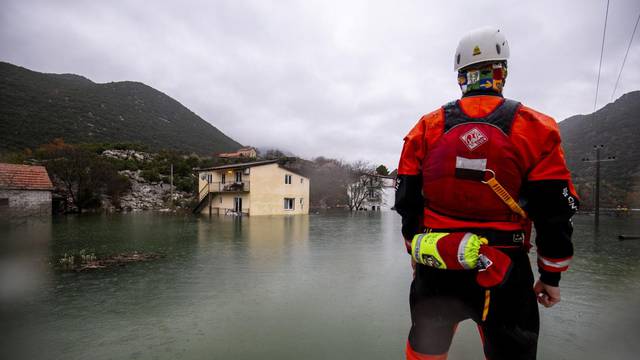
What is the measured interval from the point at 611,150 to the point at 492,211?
51.1 metres

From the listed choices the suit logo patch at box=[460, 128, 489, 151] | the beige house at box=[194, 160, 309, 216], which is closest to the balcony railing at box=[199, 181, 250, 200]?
the beige house at box=[194, 160, 309, 216]

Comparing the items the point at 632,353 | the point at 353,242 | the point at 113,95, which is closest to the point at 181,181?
the point at 353,242

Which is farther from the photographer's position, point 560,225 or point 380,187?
point 380,187

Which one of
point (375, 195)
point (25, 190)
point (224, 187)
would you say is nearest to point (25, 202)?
point (25, 190)

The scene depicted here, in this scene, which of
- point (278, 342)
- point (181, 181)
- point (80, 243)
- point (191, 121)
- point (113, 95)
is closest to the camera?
point (278, 342)

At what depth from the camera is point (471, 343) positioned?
2.83 meters

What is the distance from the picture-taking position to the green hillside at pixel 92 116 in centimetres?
3347

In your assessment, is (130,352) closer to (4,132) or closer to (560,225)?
(560,225)

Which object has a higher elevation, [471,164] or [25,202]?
[471,164]

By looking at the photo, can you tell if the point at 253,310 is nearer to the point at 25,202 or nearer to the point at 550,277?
the point at 550,277

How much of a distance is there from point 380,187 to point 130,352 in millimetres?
38025

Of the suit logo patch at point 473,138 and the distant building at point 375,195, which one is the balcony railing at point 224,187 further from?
the suit logo patch at point 473,138

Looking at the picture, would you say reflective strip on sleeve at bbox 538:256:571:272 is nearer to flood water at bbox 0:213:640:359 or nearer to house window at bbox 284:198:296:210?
flood water at bbox 0:213:640:359

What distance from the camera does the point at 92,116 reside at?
155ft
